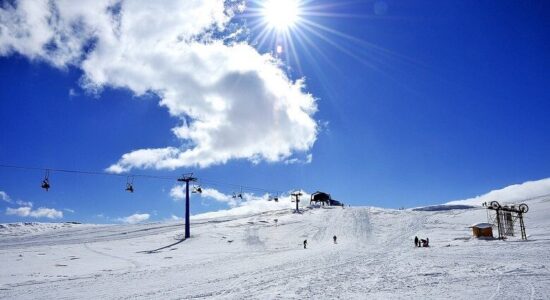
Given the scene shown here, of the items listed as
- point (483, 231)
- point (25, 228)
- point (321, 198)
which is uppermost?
point (321, 198)

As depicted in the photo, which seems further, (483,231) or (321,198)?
(321,198)

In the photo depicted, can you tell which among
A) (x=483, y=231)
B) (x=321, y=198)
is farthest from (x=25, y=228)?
(x=483, y=231)

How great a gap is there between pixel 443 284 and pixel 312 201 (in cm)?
10130

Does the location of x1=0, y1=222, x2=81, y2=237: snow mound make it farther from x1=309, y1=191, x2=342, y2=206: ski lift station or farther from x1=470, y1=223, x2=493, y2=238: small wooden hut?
x1=470, y1=223, x2=493, y2=238: small wooden hut

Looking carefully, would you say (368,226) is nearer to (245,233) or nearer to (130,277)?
(245,233)

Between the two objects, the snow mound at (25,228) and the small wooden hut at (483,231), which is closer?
the small wooden hut at (483,231)

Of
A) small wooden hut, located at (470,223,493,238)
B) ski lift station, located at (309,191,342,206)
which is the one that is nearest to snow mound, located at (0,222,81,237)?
ski lift station, located at (309,191,342,206)

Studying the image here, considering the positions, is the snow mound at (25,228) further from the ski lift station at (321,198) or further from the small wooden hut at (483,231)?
the small wooden hut at (483,231)

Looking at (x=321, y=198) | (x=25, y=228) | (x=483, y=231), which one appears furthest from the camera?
(x=321, y=198)

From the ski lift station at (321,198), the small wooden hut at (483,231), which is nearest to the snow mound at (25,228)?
the ski lift station at (321,198)

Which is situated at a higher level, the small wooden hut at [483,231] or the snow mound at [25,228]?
the snow mound at [25,228]

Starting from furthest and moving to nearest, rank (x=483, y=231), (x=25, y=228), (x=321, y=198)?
1. (x=321, y=198)
2. (x=25, y=228)
3. (x=483, y=231)

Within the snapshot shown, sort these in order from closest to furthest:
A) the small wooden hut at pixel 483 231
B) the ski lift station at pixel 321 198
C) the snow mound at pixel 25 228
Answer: the small wooden hut at pixel 483 231 → the snow mound at pixel 25 228 → the ski lift station at pixel 321 198

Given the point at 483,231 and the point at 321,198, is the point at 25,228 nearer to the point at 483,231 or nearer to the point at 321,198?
the point at 321,198
